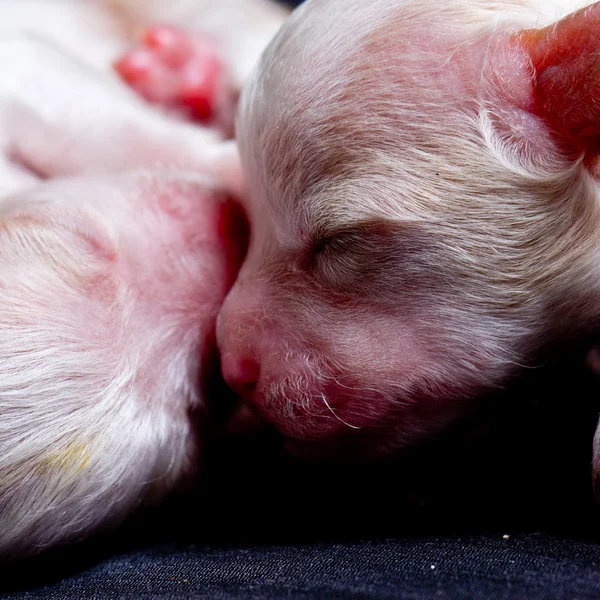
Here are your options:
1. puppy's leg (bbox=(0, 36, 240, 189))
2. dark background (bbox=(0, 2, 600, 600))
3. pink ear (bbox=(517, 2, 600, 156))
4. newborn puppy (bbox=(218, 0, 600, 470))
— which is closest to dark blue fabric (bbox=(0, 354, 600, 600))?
dark background (bbox=(0, 2, 600, 600))

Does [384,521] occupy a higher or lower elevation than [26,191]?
lower

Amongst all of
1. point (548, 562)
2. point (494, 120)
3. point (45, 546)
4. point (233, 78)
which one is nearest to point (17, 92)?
point (233, 78)

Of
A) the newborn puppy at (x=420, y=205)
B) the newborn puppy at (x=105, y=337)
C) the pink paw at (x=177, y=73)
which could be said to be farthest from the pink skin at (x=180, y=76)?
the newborn puppy at (x=420, y=205)

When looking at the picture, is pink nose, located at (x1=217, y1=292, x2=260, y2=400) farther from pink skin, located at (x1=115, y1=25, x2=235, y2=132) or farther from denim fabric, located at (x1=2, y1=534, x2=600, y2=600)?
pink skin, located at (x1=115, y1=25, x2=235, y2=132)

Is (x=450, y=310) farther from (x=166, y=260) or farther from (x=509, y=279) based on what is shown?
(x=166, y=260)

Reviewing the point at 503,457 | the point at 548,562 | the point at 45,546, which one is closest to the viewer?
the point at 548,562

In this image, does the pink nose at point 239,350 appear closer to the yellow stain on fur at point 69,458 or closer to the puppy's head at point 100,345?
the puppy's head at point 100,345
